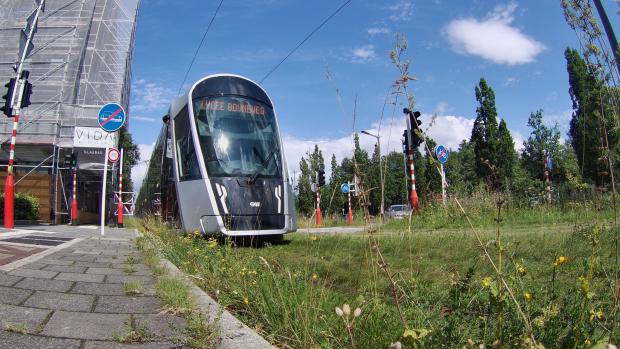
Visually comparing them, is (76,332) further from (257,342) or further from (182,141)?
(182,141)

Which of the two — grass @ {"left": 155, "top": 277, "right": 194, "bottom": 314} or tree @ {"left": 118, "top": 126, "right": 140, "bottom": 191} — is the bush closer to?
grass @ {"left": 155, "top": 277, "right": 194, "bottom": 314}

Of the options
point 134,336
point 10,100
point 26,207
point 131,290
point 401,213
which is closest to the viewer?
point 134,336

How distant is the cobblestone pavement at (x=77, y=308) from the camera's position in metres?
2.61

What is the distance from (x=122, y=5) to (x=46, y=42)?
16.1ft

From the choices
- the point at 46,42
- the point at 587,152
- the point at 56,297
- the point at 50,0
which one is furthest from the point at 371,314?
the point at 50,0

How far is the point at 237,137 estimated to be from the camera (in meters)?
9.43

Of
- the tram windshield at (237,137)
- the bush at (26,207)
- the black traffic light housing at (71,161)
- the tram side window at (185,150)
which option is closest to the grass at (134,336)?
the tram windshield at (237,137)

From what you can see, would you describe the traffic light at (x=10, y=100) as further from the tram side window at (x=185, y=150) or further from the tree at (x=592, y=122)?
the tree at (x=592, y=122)

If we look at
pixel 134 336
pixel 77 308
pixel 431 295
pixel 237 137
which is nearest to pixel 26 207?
pixel 237 137

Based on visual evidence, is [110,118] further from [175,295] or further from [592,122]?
[592,122]

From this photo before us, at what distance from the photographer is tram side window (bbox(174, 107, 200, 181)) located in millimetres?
9164

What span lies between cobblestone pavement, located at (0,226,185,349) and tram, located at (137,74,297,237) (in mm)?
3374

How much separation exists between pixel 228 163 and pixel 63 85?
16719 mm

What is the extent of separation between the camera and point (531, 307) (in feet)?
8.06
